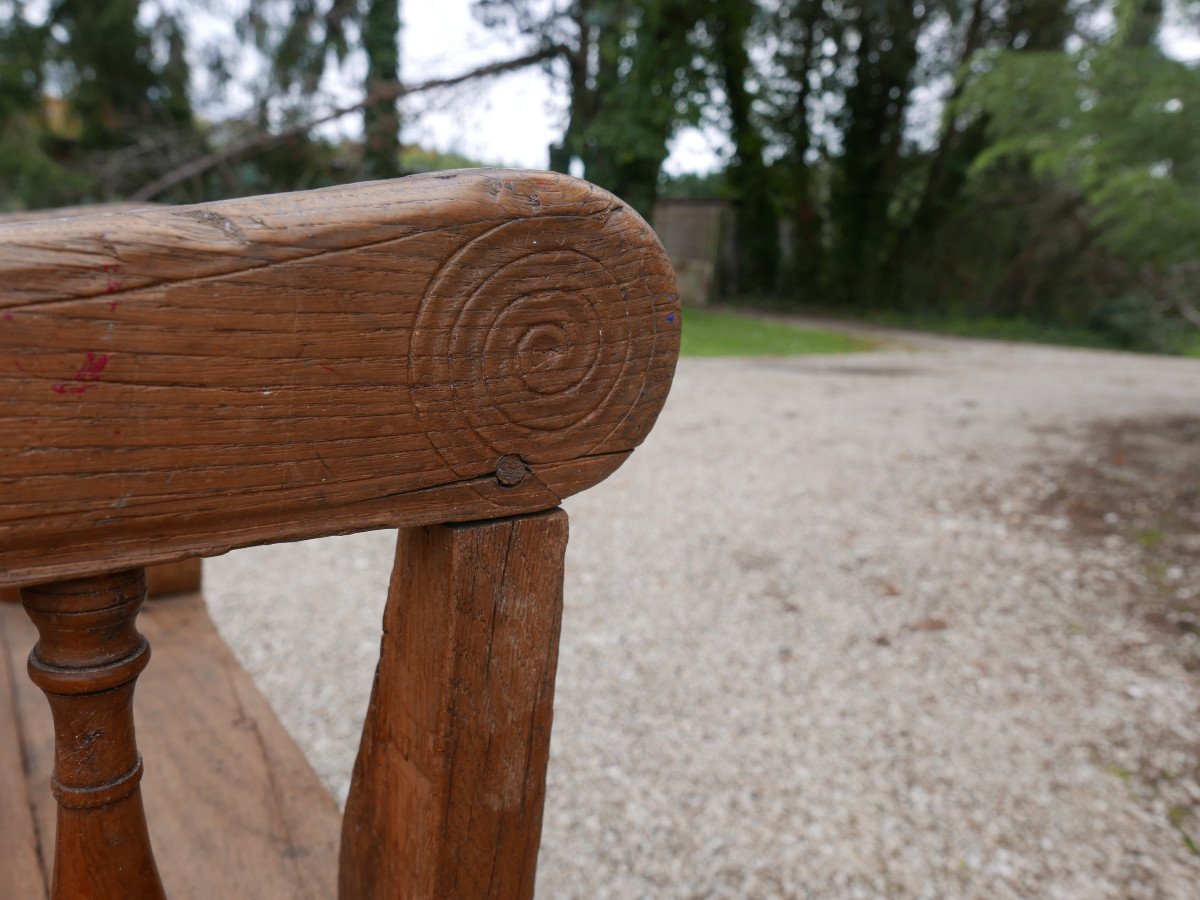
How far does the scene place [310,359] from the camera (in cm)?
62

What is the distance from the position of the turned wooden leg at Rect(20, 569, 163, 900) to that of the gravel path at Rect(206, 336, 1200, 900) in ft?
5.03

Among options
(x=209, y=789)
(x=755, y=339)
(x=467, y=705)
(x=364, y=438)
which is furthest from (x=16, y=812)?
(x=755, y=339)

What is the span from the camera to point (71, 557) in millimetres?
586

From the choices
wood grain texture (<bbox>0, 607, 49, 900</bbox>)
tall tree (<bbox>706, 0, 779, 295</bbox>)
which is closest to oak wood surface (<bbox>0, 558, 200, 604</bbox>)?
wood grain texture (<bbox>0, 607, 49, 900</bbox>)

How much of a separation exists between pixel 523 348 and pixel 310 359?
0.17m

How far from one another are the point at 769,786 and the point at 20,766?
180 cm

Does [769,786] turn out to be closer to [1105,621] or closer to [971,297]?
[1105,621]

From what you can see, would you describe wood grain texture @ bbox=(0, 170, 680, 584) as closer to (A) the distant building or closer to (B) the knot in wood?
(B) the knot in wood

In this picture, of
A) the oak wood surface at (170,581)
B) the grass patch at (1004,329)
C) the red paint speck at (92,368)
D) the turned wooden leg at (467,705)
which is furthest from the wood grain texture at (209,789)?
the grass patch at (1004,329)

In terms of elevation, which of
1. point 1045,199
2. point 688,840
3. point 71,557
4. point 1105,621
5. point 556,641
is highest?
point 1045,199

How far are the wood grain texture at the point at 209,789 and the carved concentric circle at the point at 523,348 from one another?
794mm

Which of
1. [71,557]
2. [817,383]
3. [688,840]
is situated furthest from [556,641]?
[817,383]

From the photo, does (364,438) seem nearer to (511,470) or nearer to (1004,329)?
(511,470)

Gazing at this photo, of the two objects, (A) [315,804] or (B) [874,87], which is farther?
(B) [874,87]
